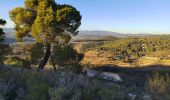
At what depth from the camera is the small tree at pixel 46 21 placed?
24.0 meters

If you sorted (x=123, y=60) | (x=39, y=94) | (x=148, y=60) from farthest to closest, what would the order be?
1. (x=148, y=60)
2. (x=123, y=60)
3. (x=39, y=94)

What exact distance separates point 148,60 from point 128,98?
87.9 metres

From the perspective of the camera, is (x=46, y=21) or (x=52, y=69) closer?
(x=52, y=69)

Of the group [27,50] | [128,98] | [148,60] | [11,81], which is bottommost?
[148,60]

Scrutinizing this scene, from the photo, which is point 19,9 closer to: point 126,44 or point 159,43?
point 126,44

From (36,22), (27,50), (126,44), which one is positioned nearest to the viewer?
(36,22)

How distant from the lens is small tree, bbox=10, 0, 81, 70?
24.0m

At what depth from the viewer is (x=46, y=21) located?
2386 cm

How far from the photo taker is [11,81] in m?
7.92

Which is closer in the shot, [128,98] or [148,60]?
[128,98]

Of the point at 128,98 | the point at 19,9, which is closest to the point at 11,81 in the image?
the point at 128,98

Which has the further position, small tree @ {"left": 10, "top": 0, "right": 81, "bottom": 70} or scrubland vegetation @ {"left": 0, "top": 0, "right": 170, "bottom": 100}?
small tree @ {"left": 10, "top": 0, "right": 81, "bottom": 70}

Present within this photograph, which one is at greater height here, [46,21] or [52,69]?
[46,21]

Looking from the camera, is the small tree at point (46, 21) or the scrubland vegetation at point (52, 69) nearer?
the scrubland vegetation at point (52, 69)
